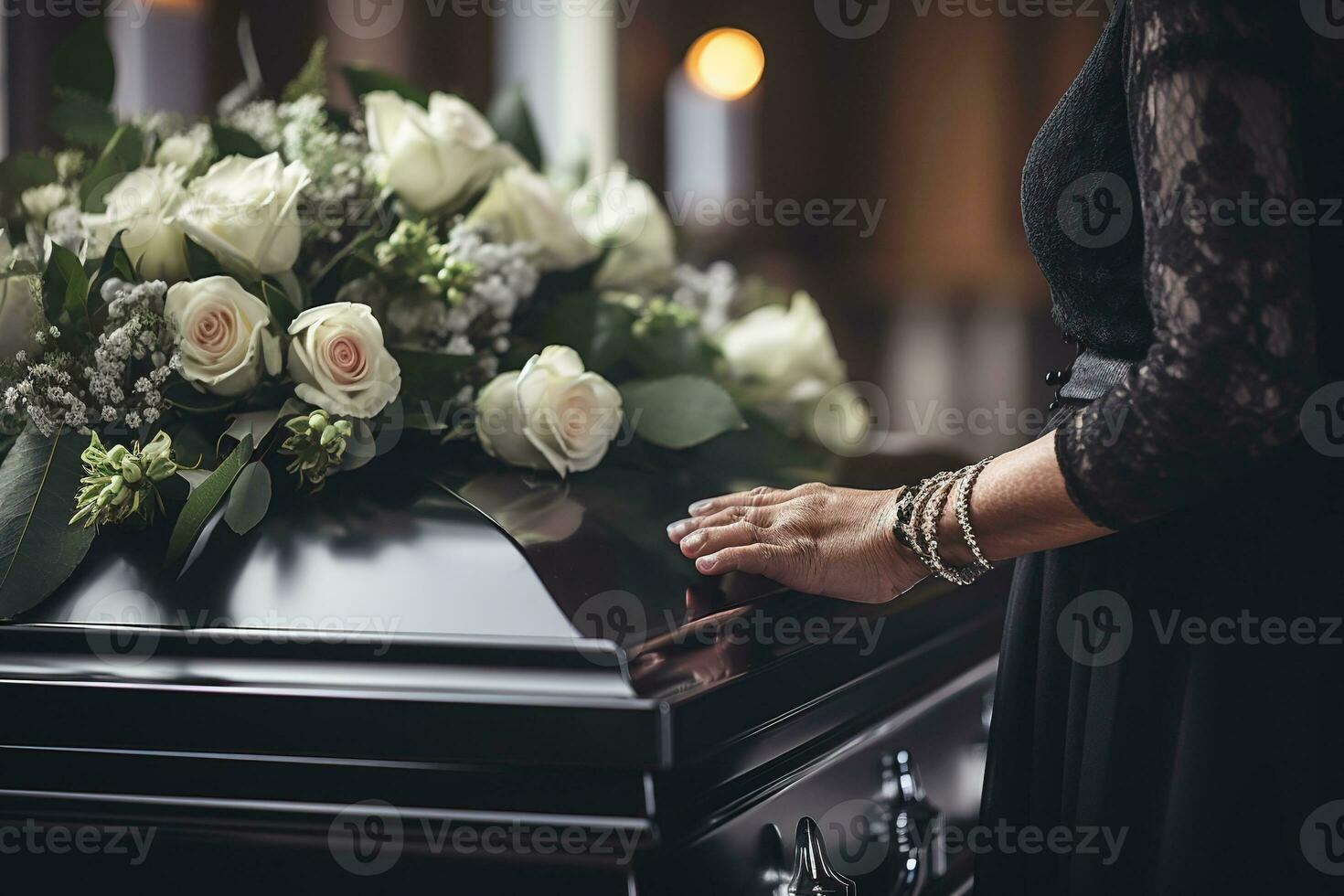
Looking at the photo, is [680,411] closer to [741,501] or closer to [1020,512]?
[741,501]

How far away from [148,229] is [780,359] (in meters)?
0.83

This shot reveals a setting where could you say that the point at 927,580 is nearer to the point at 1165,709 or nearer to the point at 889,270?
the point at 1165,709

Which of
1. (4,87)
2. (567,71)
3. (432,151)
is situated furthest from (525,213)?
(567,71)

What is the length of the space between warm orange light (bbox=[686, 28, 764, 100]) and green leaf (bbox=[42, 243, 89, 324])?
2.65 m

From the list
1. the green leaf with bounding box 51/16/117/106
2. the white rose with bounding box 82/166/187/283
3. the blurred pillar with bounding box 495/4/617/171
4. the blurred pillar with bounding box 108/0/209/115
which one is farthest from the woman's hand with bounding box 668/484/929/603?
the blurred pillar with bounding box 495/4/617/171

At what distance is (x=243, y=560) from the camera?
759mm

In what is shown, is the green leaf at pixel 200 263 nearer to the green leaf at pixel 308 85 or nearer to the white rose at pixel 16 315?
the white rose at pixel 16 315

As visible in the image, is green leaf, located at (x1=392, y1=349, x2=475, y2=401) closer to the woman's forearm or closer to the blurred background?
the woman's forearm

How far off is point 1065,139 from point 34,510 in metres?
0.81

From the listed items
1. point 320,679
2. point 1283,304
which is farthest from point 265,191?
point 1283,304

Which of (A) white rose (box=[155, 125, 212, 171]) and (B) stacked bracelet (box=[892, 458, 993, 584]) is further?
(A) white rose (box=[155, 125, 212, 171])

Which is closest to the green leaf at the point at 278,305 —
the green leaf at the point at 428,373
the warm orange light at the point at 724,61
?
the green leaf at the point at 428,373

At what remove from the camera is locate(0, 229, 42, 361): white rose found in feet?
2.84

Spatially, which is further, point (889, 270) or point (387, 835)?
point (889, 270)
